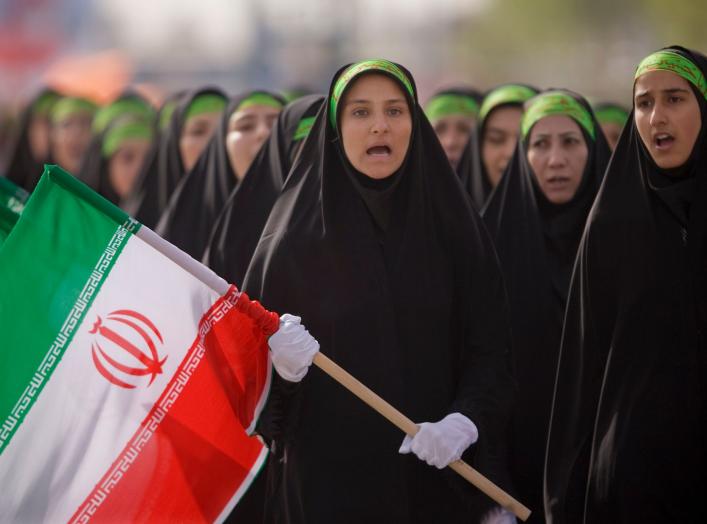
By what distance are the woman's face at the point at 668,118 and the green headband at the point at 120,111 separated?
18.1 feet

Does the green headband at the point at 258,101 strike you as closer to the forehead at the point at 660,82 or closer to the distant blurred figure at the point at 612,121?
the distant blurred figure at the point at 612,121

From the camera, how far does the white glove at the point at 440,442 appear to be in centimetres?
407

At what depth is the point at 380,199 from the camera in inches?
176

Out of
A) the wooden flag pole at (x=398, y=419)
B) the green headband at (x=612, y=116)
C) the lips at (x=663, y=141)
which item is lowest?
the wooden flag pole at (x=398, y=419)

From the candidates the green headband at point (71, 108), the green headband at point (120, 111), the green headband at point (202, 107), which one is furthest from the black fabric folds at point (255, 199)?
the green headband at point (71, 108)

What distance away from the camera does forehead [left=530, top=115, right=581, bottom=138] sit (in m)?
5.93

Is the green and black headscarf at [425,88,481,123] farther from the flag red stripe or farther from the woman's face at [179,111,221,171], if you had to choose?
the flag red stripe

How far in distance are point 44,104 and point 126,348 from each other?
24.9 feet

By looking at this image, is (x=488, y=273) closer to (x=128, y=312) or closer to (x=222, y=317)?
(x=222, y=317)

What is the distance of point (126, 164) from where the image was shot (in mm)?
8805

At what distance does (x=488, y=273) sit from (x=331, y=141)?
2.40ft

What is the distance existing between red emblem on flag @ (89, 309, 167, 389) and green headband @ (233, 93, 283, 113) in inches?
107

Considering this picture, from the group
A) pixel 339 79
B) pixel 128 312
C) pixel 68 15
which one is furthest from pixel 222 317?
pixel 68 15

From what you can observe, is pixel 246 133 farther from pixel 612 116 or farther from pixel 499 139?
pixel 612 116
